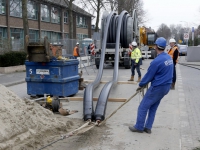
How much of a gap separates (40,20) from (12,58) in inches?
917

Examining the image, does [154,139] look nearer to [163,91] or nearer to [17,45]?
[163,91]

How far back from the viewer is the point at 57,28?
48.5 meters

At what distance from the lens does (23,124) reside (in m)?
5.90

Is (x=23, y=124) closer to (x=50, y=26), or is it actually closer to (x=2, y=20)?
(x=2, y=20)

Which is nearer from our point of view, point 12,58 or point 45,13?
point 12,58

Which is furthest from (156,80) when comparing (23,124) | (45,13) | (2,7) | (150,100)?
(45,13)

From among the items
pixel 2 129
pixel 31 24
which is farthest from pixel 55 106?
pixel 31 24

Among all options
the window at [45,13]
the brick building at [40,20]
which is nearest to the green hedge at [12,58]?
the brick building at [40,20]

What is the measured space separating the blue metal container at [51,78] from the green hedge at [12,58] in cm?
985

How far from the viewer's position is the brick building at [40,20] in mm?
34938

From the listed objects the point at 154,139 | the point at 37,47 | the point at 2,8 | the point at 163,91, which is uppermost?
the point at 2,8

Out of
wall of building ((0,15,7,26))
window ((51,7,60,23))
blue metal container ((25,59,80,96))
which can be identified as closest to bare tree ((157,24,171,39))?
window ((51,7,60,23))

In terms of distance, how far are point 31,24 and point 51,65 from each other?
104ft

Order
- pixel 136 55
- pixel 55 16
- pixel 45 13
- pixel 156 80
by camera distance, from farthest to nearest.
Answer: pixel 55 16 → pixel 45 13 → pixel 136 55 → pixel 156 80
